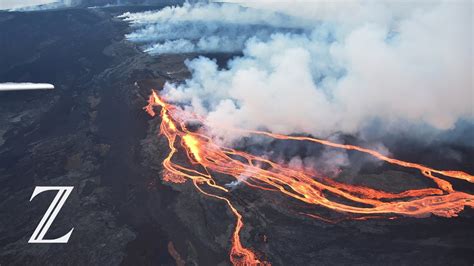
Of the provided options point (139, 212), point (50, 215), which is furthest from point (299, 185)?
point (50, 215)

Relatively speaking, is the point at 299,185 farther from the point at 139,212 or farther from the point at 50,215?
the point at 50,215

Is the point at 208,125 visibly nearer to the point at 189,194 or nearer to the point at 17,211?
the point at 189,194

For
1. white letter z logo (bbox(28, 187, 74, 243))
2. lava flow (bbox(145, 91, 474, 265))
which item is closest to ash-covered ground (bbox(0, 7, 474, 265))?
white letter z logo (bbox(28, 187, 74, 243))

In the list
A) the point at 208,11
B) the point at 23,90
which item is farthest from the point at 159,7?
the point at 23,90

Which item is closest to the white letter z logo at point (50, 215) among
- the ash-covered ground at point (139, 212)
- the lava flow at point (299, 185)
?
the ash-covered ground at point (139, 212)

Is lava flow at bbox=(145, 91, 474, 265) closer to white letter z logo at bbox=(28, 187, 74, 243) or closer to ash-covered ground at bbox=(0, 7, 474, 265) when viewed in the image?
ash-covered ground at bbox=(0, 7, 474, 265)

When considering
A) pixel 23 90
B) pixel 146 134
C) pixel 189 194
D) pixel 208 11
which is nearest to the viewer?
pixel 189 194

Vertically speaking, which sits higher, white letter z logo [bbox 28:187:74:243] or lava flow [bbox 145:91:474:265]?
lava flow [bbox 145:91:474:265]
